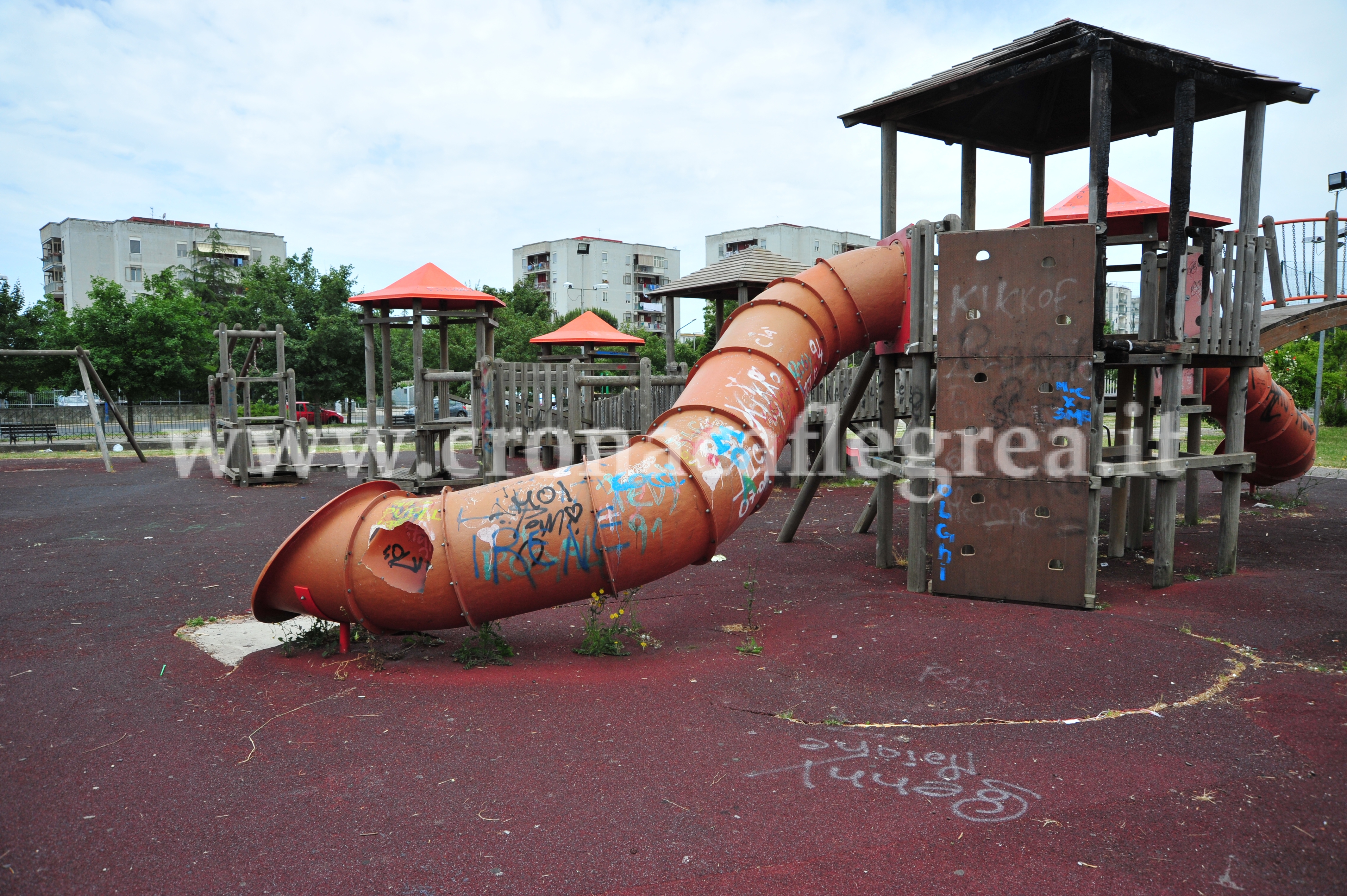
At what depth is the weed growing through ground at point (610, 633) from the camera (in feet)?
19.0

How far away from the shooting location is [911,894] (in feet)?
9.75

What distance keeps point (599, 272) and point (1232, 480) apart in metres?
90.1

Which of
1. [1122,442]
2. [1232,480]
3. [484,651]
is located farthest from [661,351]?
[484,651]

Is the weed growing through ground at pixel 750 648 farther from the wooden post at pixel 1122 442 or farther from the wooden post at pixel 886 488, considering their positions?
the wooden post at pixel 1122 442

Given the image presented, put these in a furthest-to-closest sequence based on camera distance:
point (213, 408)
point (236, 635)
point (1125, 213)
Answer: point (213, 408)
point (1125, 213)
point (236, 635)

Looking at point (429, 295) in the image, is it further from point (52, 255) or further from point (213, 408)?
point (52, 255)

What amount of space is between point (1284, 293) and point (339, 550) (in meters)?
10.5

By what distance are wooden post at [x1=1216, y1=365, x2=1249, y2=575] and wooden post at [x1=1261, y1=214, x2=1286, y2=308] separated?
1355mm

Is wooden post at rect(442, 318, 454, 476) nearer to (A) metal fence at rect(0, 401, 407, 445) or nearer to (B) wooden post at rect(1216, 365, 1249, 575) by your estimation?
(B) wooden post at rect(1216, 365, 1249, 575)

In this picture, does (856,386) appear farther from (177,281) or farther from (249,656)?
(177,281)

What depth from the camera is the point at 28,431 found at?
29.5 m

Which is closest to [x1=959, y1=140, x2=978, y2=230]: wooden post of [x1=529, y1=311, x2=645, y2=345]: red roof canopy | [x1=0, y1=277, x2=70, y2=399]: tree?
[x1=529, y1=311, x2=645, y2=345]: red roof canopy

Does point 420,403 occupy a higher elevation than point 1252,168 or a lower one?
lower

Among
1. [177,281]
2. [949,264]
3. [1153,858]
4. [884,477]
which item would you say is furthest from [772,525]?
[177,281]
